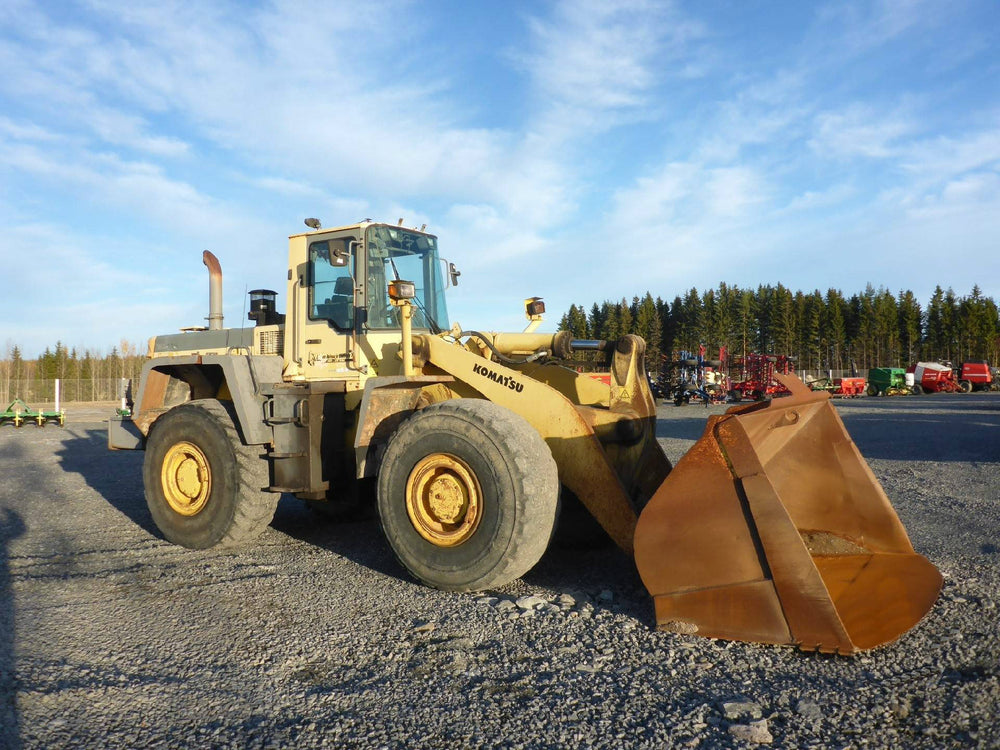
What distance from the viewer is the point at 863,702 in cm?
280

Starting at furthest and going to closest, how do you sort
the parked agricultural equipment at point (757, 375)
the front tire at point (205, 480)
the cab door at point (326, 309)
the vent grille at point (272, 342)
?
1. the parked agricultural equipment at point (757, 375)
2. the vent grille at point (272, 342)
3. the cab door at point (326, 309)
4. the front tire at point (205, 480)

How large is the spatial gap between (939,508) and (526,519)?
204 inches

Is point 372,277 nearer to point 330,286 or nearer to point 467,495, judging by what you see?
point 330,286

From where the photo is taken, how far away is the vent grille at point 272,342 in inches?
254

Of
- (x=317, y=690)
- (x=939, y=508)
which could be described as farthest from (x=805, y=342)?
(x=317, y=690)

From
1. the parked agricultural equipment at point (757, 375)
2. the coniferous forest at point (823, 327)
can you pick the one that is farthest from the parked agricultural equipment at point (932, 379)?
the coniferous forest at point (823, 327)

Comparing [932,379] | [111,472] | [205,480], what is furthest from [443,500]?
[932,379]

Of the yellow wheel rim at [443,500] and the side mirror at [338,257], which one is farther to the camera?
the side mirror at [338,257]

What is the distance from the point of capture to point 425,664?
3381mm

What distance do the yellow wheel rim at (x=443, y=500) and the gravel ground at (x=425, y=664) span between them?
0.40 m

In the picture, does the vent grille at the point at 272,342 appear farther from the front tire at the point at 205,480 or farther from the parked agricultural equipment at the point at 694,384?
the parked agricultural equipment at the point at 694,384

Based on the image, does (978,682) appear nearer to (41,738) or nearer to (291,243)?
(41,738)

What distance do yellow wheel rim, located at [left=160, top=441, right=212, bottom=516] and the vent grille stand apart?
3.51 ft

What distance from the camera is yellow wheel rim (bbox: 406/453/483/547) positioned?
4.31 metres
